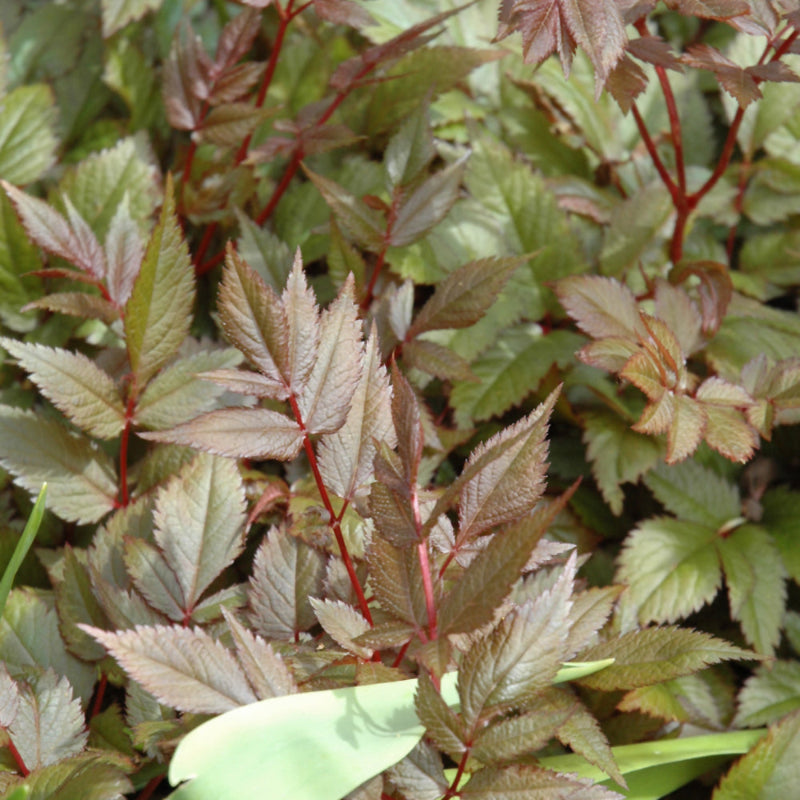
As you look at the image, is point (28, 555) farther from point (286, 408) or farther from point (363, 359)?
point (363, 359)

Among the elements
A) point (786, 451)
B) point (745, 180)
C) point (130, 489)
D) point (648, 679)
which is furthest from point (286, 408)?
point (745, 180)

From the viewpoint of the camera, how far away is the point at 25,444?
0.92 metres

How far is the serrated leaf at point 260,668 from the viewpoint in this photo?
645 mm

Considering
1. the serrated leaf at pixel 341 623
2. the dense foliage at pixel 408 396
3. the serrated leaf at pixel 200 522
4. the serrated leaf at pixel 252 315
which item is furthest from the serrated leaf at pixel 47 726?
the serrated leaf at pixel 252 315

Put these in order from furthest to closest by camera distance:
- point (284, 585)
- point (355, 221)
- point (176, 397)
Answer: point (355, 221)
point (176, 397)
point (284, 585)

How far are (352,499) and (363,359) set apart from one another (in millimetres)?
125

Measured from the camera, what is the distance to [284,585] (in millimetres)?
812

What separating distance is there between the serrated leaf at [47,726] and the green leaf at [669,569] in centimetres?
58

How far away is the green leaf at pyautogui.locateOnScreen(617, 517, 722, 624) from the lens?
97cm

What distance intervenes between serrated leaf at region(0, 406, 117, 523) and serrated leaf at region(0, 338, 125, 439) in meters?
0.07

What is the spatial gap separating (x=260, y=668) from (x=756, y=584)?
24.9 inches

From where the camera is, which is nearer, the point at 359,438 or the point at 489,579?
the point at 489,579

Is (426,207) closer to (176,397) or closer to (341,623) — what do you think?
(176,397)

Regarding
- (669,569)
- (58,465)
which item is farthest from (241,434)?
(669,569)
